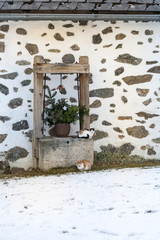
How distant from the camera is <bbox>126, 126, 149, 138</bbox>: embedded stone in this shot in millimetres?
5895

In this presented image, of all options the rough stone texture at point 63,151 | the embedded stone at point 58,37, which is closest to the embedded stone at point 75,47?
the embedded stone at point 58,37

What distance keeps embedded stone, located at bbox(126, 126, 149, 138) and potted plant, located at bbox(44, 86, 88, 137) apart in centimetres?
80

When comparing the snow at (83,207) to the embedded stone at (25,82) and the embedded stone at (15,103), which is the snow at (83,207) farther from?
the embedded stone at (25,82)

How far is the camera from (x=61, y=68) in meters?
5.49

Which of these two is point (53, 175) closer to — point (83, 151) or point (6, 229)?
point (83, 151)

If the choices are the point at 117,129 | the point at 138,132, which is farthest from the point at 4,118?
the point at 138,132

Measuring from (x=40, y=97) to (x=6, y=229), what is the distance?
2.97 meters

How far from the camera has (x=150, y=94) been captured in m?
5.93

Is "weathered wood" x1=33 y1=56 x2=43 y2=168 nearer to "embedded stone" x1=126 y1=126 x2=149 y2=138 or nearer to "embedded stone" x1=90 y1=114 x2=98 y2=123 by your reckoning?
"embedded stone" x1=90 y1=114 x2=98 y2=123

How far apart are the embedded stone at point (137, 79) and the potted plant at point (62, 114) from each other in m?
0.85

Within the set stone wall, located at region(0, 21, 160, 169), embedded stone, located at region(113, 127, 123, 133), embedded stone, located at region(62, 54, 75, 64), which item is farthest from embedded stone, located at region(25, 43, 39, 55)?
embedded stone, located at region(113, 127, 123, 133)

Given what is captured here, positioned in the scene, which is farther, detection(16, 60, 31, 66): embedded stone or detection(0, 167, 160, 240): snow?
detection(16, 60, 31, 66): embedded stone

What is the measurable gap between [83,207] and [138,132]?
112 inches

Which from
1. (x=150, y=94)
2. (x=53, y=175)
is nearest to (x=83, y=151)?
(x=53, y=175)
